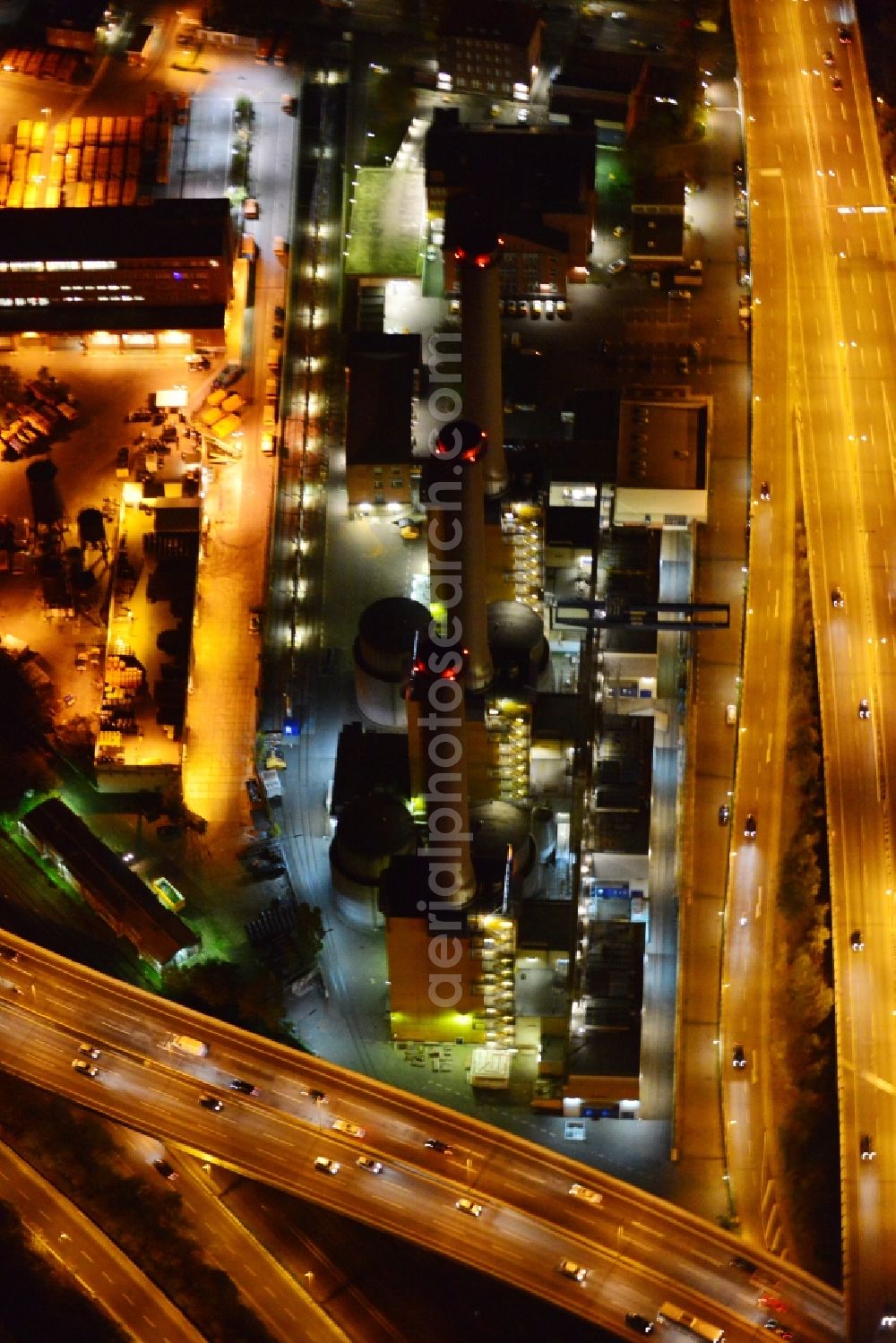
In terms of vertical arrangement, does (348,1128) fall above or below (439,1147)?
above

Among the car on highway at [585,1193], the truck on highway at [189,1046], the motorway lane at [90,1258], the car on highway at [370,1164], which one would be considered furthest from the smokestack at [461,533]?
the motorway lane at [90,1258]

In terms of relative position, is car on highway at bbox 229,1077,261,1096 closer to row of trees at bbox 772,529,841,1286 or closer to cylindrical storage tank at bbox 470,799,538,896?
cylindrical storage tank at bbox 470,799,538,896

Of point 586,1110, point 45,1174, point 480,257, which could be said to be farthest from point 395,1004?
point 480,257

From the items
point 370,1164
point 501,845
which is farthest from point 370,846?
point 370,1164

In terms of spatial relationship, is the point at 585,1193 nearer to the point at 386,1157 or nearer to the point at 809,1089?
the point at 386,1157

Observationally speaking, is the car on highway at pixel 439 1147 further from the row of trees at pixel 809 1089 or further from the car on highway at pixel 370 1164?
the row of trees at pixel 809 1089

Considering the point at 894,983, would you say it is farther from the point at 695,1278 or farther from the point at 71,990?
the point at 71,990

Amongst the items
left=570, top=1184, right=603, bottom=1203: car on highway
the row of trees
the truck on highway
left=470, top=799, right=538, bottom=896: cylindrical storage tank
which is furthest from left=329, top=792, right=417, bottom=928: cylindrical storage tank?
the row of trees
